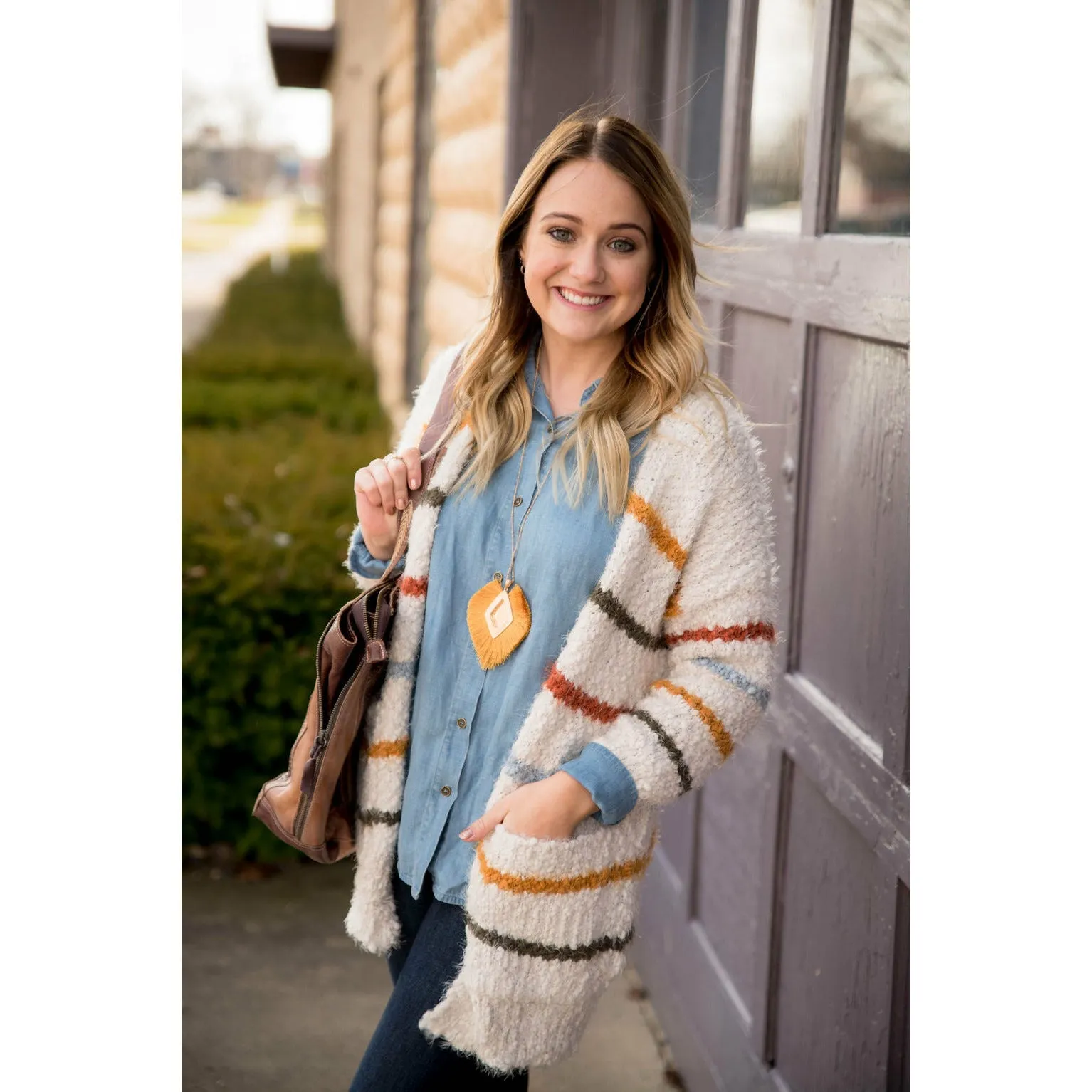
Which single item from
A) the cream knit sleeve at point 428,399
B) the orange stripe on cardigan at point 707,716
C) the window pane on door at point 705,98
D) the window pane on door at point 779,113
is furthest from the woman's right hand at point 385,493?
the window pane on door at point 705,98

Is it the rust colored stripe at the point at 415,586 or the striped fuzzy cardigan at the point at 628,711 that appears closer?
the striped fuzzy cardigan at the point at 628,711

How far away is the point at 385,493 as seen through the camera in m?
2.23

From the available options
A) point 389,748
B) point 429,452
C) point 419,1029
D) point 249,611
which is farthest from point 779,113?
point 249,611

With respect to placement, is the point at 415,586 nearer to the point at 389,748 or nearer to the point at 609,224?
the point at 389,748

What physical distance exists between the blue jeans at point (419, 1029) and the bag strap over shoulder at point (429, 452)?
1.88 ft

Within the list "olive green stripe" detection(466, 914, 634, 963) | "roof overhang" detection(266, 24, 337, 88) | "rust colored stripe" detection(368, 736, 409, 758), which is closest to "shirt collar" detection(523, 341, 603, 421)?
"rust colored stripe" detection(368, 736, 409, 758)

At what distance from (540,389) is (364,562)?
43cm

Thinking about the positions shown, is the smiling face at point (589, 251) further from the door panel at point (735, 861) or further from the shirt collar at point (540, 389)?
the door panel at point (735, 861)

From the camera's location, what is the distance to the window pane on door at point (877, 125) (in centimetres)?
225

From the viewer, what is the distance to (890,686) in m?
2.22

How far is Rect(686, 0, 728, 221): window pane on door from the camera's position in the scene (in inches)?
140
